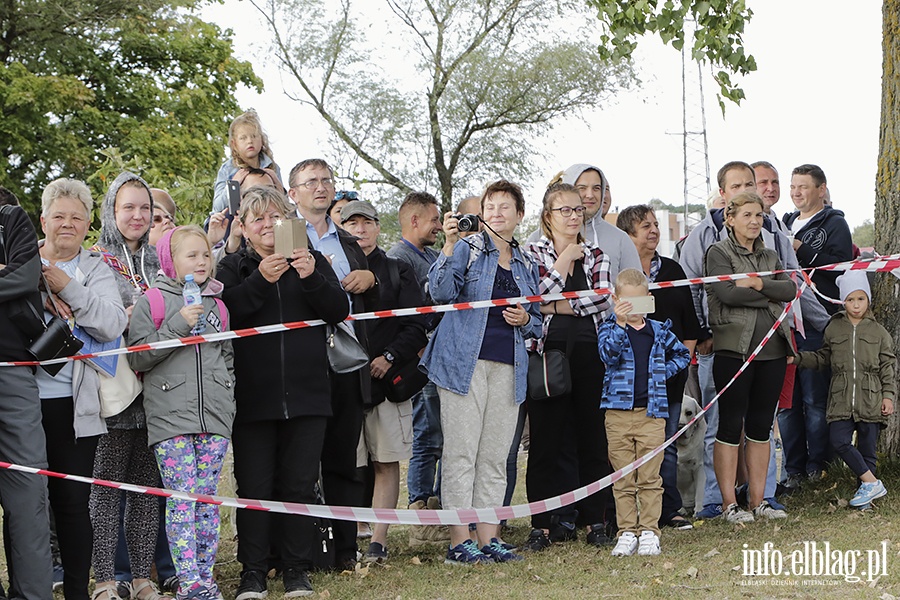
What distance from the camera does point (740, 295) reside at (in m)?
7.14

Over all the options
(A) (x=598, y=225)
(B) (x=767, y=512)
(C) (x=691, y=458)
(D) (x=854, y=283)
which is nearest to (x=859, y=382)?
(D) (x=854, y=283)

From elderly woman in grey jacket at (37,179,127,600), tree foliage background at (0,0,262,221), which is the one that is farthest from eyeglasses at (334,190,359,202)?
tree foliage background at (0,0,262,221)

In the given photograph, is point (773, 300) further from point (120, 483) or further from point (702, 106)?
point (702, 106)

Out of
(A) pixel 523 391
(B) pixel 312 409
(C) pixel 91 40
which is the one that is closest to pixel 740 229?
(A) pixel 523 391

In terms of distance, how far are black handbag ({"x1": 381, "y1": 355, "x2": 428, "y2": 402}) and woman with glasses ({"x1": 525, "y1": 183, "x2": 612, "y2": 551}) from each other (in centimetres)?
77

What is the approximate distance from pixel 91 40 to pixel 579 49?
1283 centimetres

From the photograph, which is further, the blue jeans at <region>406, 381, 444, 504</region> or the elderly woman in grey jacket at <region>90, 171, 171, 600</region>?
the blue jeans at <region>406, 381, 444, 504</region>

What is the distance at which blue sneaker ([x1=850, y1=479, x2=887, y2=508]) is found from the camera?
7.41 m

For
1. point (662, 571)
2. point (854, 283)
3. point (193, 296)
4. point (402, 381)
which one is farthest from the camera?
point (854, 283)

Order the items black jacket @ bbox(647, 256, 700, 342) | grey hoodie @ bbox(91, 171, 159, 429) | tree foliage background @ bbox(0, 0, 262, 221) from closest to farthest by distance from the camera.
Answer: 1. grey hoodie @ bbox(91, 171, 159, 429)
2. black jacket @ bbox(647, 256, 700, 342)
3. tree foliage background @ bbox(0, 0, 262, 221)

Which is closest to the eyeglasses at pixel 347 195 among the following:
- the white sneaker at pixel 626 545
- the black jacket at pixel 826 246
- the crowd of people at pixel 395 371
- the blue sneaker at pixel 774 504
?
the crowd of people at pixel 395 371

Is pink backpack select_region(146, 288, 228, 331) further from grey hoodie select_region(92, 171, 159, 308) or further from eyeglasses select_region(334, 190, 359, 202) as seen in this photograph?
eyeglasses select_region(334, 190, 359, 202)

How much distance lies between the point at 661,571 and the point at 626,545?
50cm

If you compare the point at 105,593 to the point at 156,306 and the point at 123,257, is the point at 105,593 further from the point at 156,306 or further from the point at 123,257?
the point at 123,257
